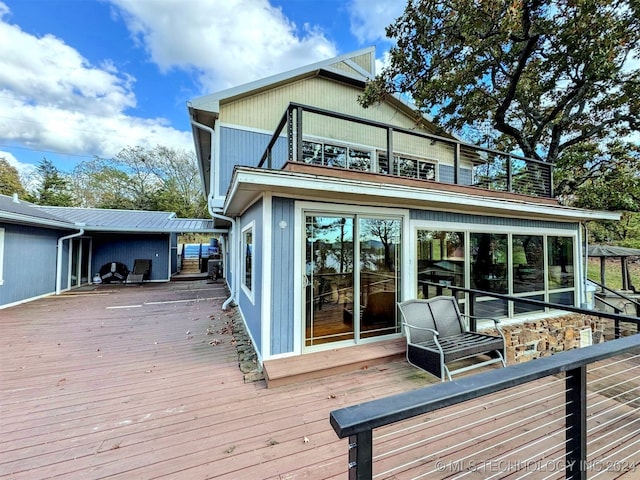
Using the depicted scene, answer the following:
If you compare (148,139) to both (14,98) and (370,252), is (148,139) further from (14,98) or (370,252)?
(370,252)

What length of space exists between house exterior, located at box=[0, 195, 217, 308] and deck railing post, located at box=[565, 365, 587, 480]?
1003 cm

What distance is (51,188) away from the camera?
21.5 metres

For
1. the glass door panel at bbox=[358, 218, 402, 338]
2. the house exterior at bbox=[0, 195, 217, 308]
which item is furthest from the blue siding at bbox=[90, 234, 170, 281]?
the glass door panel at bbox=[358, 218, 402, 338]

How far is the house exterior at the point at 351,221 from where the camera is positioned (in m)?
3.83

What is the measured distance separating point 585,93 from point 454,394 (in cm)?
1235

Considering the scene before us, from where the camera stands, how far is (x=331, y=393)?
3.22m

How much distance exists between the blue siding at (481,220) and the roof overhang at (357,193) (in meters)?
0.11

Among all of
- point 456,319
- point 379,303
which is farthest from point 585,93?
point 379,303

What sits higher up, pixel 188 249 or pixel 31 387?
pixel 188 249

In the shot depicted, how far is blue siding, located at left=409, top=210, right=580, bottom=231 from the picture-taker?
5020mm

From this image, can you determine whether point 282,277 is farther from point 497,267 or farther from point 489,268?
point 497,267

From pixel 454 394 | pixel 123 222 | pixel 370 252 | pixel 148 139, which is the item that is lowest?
pixel 454 394

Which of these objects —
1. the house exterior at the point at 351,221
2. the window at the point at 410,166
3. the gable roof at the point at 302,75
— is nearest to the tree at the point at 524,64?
the gable roof at the point at 302,75

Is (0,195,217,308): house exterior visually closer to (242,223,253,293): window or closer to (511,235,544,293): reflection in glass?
(242,223,253,293): window
